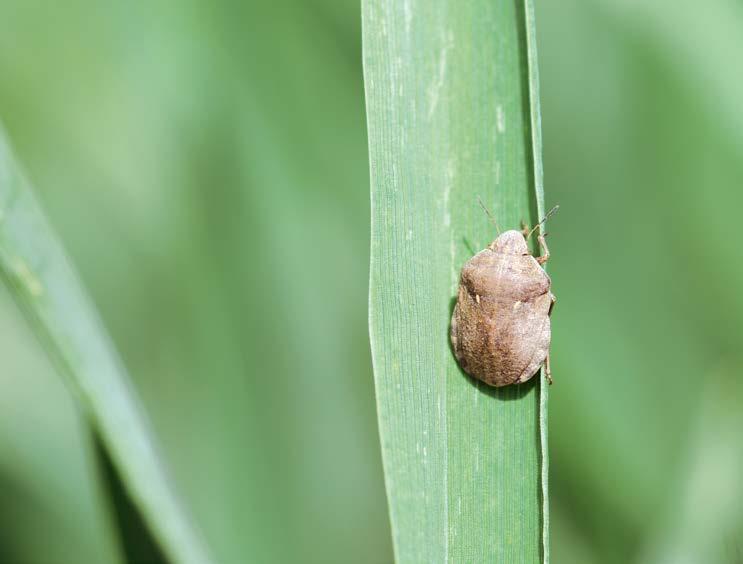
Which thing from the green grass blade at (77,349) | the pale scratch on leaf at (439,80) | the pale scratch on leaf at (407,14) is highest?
the pale scratch on leaf at (407,14)

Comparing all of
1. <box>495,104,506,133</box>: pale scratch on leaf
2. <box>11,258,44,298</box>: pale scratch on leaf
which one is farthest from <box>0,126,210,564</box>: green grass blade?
<box>495,104,506,133</box>: pale scratch on leaf

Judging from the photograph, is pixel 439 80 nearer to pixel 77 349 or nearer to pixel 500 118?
pixel 500 118

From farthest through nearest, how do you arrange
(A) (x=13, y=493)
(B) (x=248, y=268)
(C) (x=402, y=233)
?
(B) (x=248, y=268)
(A) (x=13, y=493)
(C) (x=402, y=233)

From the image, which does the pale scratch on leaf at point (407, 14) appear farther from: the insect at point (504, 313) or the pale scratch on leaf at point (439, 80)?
the insect at point (504, 313)

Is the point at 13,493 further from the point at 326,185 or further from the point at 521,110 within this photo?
the point at 521,110

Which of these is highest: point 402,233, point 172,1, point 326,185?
point 172,1

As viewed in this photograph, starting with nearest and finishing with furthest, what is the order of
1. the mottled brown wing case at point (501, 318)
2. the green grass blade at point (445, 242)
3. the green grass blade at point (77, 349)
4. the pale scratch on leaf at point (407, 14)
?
the green grass blade at point (77, 349)
the green grass blade at point (445, 242)
the pale scratch on leaf at point (407, 14)
the mottled brown wing case at point (501, 318)

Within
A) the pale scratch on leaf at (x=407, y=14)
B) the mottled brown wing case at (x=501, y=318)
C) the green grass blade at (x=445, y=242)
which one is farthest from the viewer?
the mottled brown wing case at (x=501, y=318)

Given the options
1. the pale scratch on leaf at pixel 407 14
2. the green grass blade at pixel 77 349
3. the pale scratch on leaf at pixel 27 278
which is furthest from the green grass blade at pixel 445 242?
the pale scratch on leaf at pixel 27 278

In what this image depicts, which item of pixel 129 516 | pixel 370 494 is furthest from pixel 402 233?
pixel 370 494
